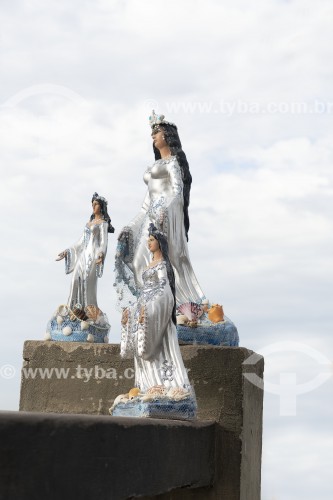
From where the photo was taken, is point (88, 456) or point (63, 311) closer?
point (88, 456)

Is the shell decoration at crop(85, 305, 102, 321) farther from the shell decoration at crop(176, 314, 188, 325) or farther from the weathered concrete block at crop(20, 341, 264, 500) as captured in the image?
the shell decoration at crop(176, 314, 188, 325)

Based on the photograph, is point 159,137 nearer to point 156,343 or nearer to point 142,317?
point 142,317

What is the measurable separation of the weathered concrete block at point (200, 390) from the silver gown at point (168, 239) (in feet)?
2.38

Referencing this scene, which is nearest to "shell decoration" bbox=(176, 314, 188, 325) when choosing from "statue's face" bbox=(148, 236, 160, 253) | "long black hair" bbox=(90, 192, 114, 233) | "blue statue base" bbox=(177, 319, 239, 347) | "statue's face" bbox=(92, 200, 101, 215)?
"blue statue base" bbox=(177, 319, 239, 347)

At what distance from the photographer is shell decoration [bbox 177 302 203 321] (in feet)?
26.5

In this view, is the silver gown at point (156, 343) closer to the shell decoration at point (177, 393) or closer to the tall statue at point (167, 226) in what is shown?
the shell decoration at point (177, 393)

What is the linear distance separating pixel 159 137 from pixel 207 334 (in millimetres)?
2000

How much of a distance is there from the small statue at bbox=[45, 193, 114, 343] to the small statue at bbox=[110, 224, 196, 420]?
1952 mm

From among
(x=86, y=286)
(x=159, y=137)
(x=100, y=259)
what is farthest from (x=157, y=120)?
(x=86, y=286)

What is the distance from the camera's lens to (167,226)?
8.40 m

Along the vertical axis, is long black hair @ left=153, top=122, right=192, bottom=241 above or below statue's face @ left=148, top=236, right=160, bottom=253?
above

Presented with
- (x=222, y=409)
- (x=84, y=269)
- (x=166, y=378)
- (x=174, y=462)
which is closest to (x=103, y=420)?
(x=174, y=462)

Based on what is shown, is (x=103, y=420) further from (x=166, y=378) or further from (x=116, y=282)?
(x=116, y=282)

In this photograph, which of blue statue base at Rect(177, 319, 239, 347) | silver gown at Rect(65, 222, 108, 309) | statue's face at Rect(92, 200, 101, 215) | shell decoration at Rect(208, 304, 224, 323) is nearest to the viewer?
blue statue base at Rect(177, 319, 239, 347)
